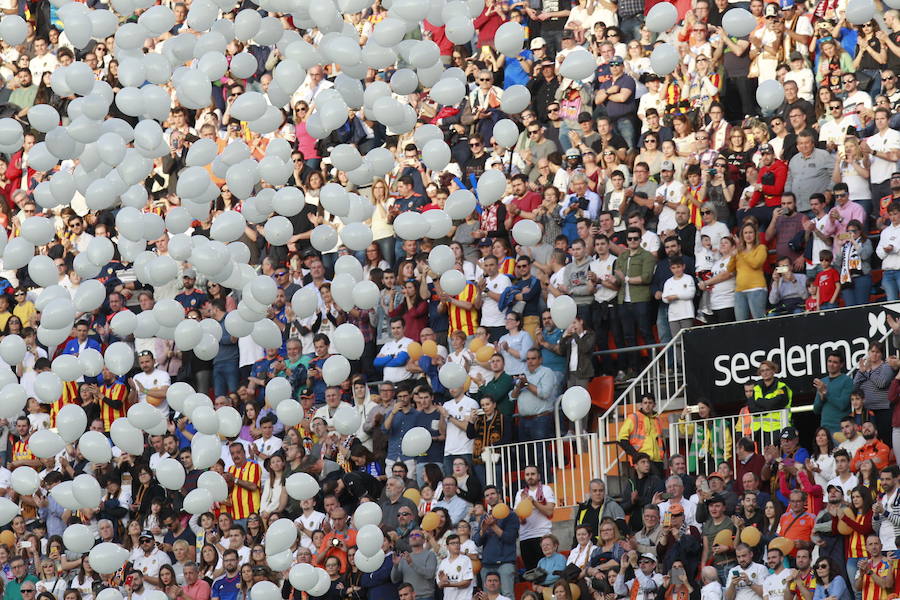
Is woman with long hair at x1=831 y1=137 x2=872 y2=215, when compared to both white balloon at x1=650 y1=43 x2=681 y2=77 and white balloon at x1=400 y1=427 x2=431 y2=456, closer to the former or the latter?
white balloon at x1=650 y1=43 x2=681 y2=77

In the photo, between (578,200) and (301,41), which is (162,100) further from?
(578,200)

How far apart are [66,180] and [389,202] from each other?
21.3 feet

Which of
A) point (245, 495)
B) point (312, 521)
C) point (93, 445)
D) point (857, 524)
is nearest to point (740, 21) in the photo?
point (857, 524)

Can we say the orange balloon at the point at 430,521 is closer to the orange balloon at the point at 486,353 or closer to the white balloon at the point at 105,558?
the orange balloon at the point at 486,353

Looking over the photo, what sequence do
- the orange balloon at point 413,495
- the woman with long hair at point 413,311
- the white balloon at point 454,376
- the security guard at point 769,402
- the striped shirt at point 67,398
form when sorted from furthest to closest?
the striped shirt at point 67,398 < the woman with long hair at point 413,311 < the orange balloon at point 413,495 < the security guard at point 769,402 < the white balloon at point 454,376

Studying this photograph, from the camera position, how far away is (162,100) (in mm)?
10789

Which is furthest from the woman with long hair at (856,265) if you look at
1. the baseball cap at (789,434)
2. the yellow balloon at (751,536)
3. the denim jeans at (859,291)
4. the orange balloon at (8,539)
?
the orange balloon at (8,539)

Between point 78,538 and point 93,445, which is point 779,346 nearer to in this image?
point 93,445

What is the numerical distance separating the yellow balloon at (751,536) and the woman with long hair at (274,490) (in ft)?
13.5

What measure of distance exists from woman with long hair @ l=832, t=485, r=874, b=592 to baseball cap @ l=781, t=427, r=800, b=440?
2.75 feet

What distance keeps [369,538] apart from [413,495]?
2063 mm

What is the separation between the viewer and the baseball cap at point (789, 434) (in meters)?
13.2

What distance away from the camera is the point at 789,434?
1327cm

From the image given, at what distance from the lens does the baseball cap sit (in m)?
13.2
